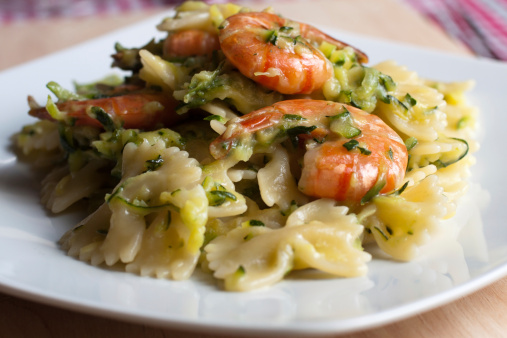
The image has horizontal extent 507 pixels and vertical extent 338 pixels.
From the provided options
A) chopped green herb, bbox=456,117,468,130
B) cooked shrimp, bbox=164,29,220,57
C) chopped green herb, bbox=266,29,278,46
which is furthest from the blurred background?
chopped green herb, bbox=266,29,278,46

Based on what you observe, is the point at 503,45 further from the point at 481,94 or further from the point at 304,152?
the point at 304,152

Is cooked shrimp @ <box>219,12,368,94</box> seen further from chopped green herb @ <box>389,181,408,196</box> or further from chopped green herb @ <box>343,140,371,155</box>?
chopped green herb @ <box>389,181,408,196</box>

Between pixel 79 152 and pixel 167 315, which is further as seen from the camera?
pixel 79 152

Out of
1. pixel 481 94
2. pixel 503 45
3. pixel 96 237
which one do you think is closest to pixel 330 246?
pixel 96 237

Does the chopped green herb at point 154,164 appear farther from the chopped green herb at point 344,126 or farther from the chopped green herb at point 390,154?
the chopped green herb at point 390,154

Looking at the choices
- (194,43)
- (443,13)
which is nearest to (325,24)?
(443,13)

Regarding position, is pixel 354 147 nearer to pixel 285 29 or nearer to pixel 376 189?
pixel 376 189

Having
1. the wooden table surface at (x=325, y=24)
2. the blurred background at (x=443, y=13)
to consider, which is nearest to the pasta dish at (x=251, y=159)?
the wooden table surface at (x=325, y=24)
